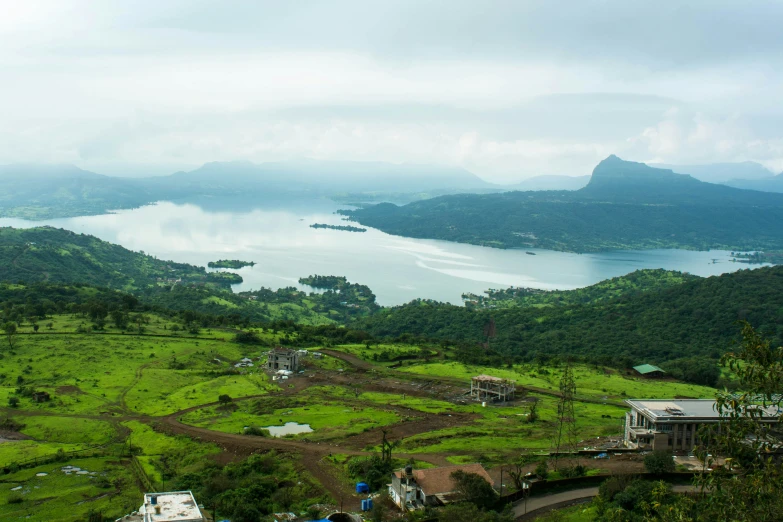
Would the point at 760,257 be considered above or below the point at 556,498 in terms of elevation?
above

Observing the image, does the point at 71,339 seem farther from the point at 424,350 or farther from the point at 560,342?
the point at 560,342

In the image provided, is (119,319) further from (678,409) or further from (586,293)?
(586,293)

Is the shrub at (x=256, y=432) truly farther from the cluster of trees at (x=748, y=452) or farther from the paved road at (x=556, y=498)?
the cluster of trees at (x=748, y=452)

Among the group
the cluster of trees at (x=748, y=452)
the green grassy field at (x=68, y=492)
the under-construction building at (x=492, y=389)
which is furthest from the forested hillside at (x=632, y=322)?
the cluster of trees at (x=748, y=452)

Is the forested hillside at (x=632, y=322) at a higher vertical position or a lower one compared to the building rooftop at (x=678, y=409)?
lower

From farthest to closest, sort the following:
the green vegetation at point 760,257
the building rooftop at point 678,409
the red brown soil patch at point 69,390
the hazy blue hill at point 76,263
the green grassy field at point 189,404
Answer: the green vegetation at point 760,257 < the hazy blue hill at point 76,263 < the red brown soil patch at point 69,390 < the building rooftop at point 678,409 < the green grassy field at point 189,404

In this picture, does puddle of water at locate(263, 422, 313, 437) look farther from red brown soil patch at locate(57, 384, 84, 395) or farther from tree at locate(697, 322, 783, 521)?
tree at locate(697, 322, 783, 521)

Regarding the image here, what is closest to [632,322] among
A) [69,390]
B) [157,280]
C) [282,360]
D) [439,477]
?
[282,360]
